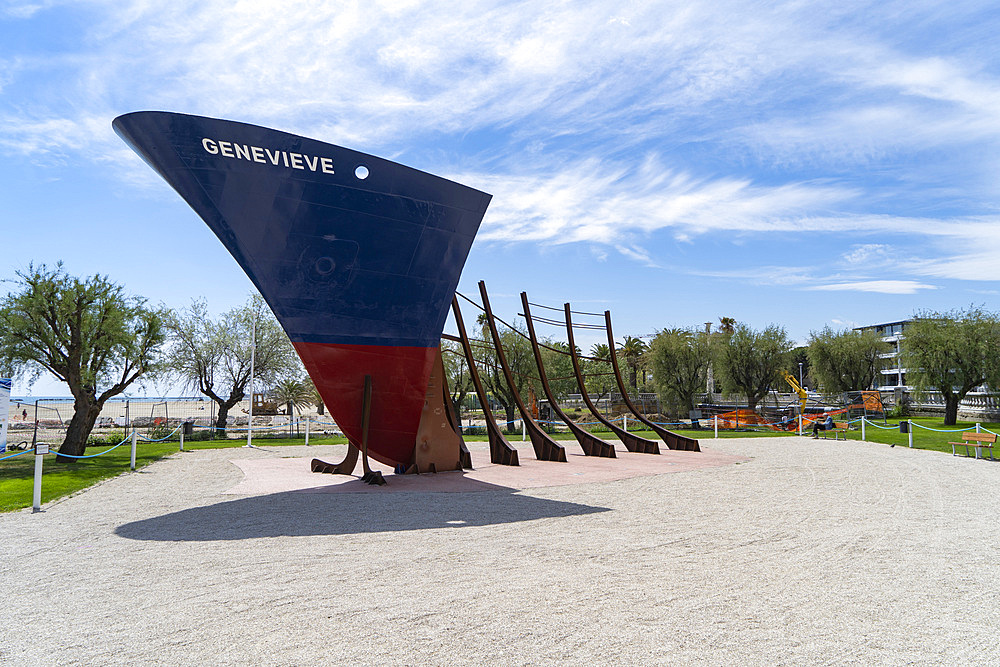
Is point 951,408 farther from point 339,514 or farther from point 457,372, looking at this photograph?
point 339,514

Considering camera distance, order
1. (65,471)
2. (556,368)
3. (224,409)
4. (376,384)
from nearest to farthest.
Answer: (376,384) < (65,471) < (224,409) < (556,368)

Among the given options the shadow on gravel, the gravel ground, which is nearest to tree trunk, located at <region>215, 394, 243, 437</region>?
the gravel ground

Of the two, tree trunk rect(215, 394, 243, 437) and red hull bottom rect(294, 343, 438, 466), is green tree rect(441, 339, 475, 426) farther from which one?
red hull bottom rect(294, 343, 438, 466)

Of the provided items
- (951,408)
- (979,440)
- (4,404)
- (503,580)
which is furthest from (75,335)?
(951,408)

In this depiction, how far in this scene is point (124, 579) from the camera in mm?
5457

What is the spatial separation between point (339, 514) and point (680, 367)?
1319 inches

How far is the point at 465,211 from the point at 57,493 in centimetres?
849

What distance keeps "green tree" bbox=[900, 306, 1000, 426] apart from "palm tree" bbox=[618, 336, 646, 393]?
19.0 meters

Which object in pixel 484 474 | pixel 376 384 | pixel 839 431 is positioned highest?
pixel 376 384

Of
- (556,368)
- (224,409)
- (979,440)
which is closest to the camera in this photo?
(979,440)

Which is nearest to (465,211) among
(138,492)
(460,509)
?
(460,509)

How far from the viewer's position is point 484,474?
43.9 ft

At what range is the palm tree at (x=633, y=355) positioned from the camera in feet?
172

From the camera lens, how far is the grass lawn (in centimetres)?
1041
